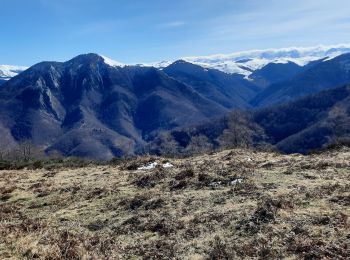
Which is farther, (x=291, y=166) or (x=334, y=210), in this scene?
(x=291, y=166)

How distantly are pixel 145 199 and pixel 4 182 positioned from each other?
58.4 feet

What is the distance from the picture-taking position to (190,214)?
2172 centimetres

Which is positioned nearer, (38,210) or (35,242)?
(35,242)

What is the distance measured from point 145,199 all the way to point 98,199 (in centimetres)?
387

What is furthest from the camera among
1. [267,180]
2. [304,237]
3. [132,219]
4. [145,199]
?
[267,180]

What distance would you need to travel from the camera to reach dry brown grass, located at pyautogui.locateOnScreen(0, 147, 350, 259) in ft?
54.4

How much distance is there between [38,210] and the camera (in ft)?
88.2

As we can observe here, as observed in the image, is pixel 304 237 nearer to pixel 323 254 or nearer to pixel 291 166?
pixel 323 254

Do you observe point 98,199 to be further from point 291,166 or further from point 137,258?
point 291,166

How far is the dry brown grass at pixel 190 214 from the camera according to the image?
16.6 meters

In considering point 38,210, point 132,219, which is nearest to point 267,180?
point 132,219

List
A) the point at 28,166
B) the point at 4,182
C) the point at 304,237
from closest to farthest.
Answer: the point at 304,237
the point at 4,182
the point at 28,166

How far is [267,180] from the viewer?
2733cm

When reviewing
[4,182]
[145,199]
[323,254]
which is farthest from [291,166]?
[4,182]
